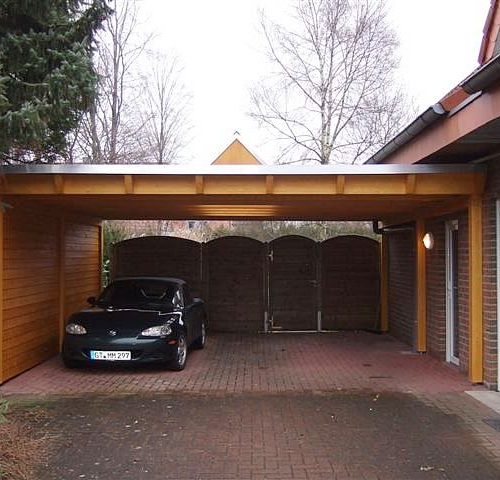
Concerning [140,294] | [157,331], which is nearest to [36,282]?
[140,294]

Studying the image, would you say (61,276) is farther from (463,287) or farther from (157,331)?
(463,287)

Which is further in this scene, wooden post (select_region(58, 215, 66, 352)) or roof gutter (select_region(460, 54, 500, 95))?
wooden post (select_region(58, 215, 66, 352))

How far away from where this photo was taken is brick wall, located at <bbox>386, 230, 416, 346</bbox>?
1115 cm

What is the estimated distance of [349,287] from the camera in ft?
45.0

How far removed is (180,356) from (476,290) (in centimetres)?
426

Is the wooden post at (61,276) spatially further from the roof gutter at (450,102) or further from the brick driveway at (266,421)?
the roof gutter at (450,102)

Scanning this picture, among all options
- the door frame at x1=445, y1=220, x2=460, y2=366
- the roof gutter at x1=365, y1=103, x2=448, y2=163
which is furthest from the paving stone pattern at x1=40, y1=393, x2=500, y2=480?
the roof gutter at x1=365, y1=103, x2=448, y2=163

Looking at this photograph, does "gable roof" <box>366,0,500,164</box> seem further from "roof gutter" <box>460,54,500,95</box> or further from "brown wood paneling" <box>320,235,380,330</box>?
"brown wood paneling" <box>320,235,380,330</box>

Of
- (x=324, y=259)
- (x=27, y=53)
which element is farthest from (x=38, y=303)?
(x=324, y=259)

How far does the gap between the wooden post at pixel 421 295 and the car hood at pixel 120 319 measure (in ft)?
14.1

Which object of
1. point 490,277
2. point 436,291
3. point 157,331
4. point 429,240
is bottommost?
point 157,331

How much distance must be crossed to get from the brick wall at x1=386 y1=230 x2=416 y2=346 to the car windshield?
4412 mm

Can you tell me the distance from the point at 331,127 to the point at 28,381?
19.2 meters

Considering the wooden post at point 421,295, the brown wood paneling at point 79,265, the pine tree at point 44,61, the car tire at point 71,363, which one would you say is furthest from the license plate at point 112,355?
the wooden post at point 421,295
